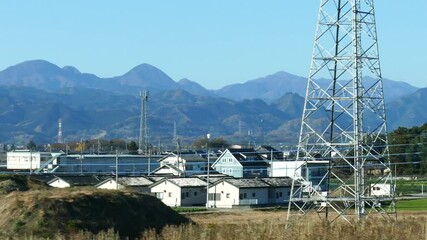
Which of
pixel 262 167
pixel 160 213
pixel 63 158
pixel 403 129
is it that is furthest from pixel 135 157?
pixel 160 213

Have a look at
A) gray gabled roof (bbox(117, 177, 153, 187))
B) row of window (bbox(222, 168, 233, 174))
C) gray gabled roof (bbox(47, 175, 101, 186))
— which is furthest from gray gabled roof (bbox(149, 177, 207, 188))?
row of window (bbox(222, 168, 233, 174))

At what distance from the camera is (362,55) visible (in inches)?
736

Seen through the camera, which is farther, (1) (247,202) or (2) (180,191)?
(2) (180,191)

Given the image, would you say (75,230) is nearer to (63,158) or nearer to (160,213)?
(160,213)

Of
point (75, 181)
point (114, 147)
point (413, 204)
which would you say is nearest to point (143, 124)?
point (114, 147)

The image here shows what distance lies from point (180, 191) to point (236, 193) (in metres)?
2.66

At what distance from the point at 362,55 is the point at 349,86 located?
0.71 metres

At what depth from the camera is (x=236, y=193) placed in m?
40.2

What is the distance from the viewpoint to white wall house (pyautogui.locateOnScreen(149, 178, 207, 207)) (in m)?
41.0

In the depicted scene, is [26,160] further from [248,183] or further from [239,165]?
[248,183]

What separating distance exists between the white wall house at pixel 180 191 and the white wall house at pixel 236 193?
106cm

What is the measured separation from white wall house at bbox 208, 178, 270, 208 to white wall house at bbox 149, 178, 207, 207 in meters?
1.06

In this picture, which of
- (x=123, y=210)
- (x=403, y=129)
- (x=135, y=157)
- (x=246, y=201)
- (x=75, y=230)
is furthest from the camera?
(x=135, y=157)

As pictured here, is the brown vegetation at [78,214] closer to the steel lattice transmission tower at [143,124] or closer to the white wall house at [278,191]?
the white wall house at [278,191]
